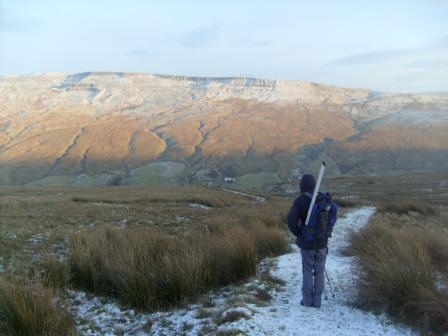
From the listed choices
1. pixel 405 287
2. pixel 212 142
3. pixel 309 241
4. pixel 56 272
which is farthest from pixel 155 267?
pixel 212 142

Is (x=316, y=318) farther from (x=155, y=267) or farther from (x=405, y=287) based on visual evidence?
(x=155, y=267)

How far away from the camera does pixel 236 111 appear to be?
192 metres

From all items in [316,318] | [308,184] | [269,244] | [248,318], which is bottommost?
[269,244]

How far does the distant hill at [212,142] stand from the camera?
123812 mm

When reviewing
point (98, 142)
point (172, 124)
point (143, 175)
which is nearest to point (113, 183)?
point (143, 175)

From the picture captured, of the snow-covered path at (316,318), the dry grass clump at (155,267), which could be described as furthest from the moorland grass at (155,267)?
the snow-covered path at (316,318)

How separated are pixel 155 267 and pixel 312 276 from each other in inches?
100

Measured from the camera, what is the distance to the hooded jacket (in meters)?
6.65

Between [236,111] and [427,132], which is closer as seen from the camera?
[427,132]

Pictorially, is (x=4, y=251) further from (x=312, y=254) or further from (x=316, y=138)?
(x=316, y=138)

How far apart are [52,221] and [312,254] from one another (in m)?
9.26

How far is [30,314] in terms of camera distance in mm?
5180

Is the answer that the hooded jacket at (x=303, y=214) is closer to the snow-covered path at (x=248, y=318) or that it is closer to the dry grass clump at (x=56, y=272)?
the snow-covered path at (x=248, y=318)

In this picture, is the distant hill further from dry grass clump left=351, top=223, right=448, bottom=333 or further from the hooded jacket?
the hooded jacket
